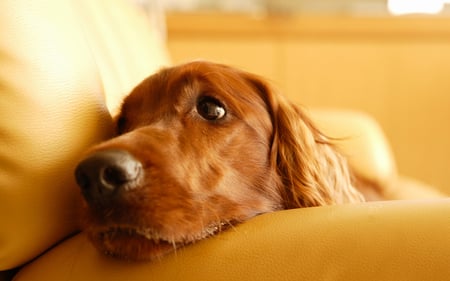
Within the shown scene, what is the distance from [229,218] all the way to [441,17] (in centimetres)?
345

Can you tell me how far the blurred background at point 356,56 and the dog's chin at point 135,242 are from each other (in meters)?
3.19

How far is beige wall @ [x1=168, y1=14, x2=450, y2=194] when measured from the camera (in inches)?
166

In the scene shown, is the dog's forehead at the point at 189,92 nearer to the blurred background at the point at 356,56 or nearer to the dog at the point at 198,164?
the dog at the point at 198,164

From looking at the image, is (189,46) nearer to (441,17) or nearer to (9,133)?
(441,17)

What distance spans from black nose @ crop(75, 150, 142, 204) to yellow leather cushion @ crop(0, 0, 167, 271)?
0.12 meters

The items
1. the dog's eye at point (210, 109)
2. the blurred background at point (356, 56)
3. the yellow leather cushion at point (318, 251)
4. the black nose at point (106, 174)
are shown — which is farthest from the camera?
the blurred background at point (356, 56)

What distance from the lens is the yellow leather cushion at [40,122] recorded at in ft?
3.61

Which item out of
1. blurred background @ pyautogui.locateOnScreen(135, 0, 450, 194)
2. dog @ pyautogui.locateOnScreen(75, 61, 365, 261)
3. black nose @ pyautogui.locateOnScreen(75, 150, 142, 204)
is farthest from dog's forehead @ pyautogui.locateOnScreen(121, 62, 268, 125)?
blurred background @ pyautogui.locateOnScreen(135, 0, 450, 194)

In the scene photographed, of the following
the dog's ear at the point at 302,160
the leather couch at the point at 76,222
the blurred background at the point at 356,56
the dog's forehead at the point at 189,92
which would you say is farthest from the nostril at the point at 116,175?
the blurred background at the point at 356,56

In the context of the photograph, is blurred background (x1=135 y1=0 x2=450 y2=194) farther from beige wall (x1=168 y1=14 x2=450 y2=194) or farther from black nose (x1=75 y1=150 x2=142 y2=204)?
black nose (x1=75 y1=150 x2=142 y2=204)

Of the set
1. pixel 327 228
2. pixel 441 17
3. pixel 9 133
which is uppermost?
pixel 9 133

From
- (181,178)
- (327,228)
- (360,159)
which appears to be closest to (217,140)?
(181,178)

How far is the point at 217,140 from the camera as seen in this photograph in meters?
1.37

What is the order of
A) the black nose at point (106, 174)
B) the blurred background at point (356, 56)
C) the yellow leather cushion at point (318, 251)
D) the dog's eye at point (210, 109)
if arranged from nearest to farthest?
1. the yellow leather cushion at point (318, 251)
2. the black nose at point (106, 174)
3. the dog's eye at point (210, 109)
4. the blurred background at point (356, 56)
